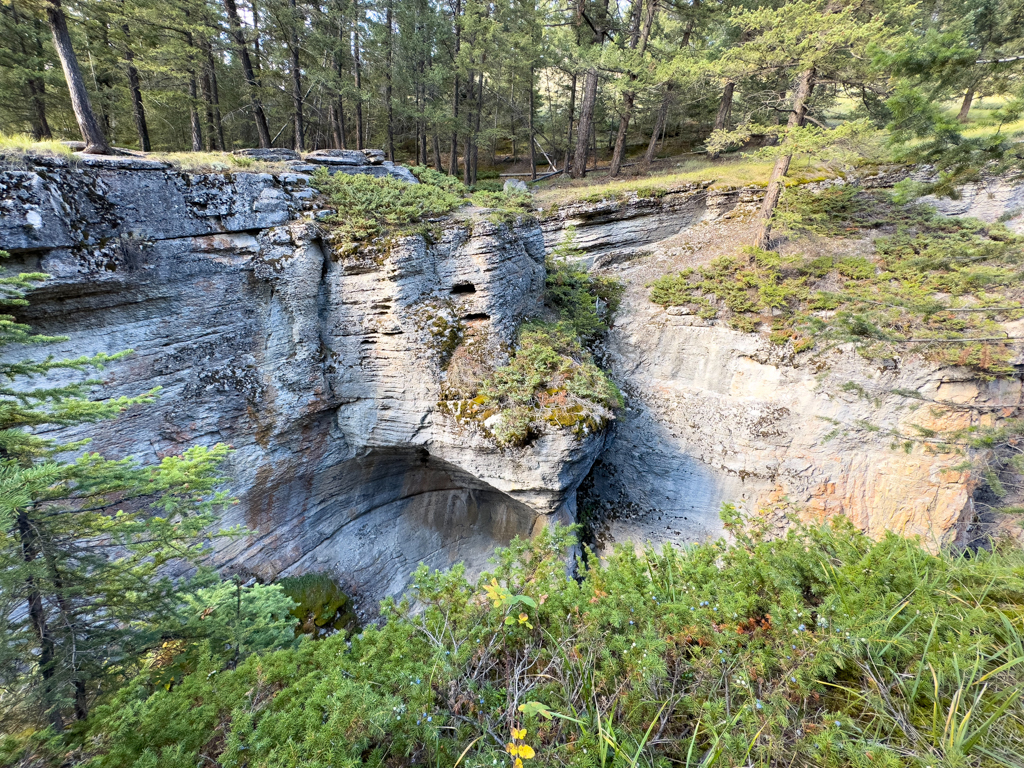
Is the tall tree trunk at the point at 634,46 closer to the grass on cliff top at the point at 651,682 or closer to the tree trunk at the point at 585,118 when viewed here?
the tree trunk at the point at 585,118

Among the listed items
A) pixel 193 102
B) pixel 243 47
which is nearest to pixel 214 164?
pixel 243 47

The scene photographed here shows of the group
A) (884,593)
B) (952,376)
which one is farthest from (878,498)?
(884,593)

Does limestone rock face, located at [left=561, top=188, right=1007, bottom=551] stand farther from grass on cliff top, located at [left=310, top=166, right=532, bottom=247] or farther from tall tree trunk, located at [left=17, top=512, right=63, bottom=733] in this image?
tall tree trunk, located at [left=17, top=512, right=63, bottom=733]

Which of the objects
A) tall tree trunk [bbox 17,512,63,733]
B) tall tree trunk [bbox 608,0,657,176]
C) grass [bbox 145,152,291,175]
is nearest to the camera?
tall tree trunk [bbox 17,512,63,733]

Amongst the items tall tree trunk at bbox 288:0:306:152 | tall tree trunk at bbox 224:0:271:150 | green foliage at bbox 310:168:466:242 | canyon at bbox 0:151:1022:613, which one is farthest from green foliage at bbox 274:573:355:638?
tall tree trunk at bbox 224:0:271:150

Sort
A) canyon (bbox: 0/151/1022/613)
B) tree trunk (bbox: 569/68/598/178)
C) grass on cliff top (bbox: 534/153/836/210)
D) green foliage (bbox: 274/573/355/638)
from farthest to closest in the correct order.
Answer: tree trunk (bbox: 569/68/598/178) → grass on cliff top (bbox: 534/153/836/210) → green foliage (bbox: 274/573/355/638) → canyon (bbox: 0/151/1022/613)

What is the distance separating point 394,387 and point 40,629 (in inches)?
217

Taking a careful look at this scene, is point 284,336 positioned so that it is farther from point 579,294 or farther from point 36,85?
point 36,85

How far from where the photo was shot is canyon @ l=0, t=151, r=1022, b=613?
245 inches

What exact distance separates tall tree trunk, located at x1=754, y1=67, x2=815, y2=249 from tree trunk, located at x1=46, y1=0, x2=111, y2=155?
15065 mm

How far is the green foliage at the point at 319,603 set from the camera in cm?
827

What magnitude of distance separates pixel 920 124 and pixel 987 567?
4519 mm

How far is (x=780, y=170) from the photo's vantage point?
10344 mm

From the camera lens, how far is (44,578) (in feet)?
11.2
